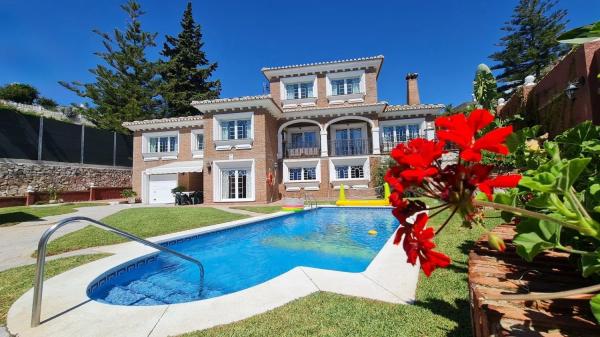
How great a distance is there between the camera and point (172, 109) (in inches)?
1494

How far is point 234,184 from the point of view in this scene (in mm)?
22562

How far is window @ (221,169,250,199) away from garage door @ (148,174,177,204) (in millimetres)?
6888

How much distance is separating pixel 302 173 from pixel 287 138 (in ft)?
13.9

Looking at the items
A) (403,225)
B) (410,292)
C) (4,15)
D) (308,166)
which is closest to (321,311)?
(410,292)

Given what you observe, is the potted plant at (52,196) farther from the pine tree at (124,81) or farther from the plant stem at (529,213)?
the plant stem at (529,213)

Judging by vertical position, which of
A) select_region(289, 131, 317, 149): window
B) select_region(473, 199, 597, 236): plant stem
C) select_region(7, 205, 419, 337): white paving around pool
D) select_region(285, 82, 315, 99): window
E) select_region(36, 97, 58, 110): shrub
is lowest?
select_region(7, 205, 419, 337): white paving around pool

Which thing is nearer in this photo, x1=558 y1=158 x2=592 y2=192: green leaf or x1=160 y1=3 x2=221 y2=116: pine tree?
x1=558 y1=158 x2=592 y2=192: green leaf

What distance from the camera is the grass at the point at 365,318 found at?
296 centimetres

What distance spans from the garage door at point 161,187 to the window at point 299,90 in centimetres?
1425

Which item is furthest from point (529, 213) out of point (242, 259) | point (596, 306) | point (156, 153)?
point (156, 153)

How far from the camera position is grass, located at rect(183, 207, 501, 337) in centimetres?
296

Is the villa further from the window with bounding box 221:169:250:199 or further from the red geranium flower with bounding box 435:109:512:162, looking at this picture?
the red geranium flower with bounding box 435:109:512:162

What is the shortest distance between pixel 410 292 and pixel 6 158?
30.3 metres

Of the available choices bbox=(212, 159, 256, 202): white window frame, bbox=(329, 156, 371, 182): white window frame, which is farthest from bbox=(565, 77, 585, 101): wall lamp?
bbox=(212, 159, 256, 202): white window frame
